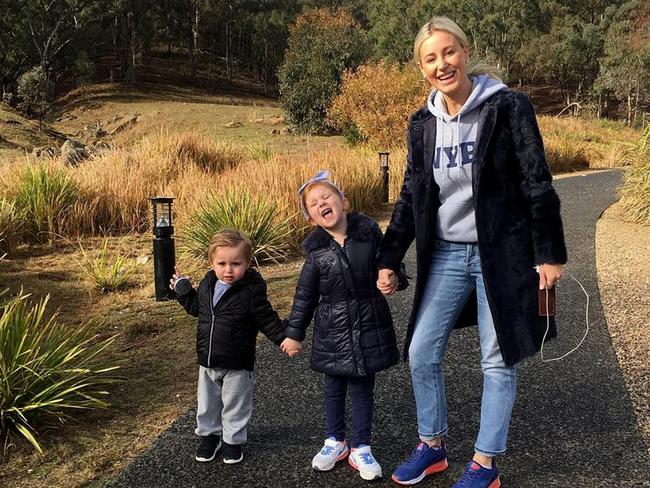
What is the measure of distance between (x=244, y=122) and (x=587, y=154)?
17.1 m

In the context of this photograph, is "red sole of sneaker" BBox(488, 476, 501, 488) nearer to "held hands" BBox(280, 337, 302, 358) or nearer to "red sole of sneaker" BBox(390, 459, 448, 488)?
"red sole of sneaker" BBox(390, 459, 448, 488)

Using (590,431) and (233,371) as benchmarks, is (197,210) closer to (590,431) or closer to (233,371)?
(233,371)

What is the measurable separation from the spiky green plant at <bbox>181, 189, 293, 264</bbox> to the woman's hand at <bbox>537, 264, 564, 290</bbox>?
4841mm

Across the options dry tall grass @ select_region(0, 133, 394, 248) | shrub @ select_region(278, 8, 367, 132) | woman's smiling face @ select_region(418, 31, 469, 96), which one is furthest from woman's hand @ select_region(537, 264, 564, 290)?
shrub @ select_region(278, 8, 367, 132)

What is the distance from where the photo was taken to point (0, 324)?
10.6 ft

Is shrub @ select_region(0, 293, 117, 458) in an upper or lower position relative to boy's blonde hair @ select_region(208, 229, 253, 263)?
lower

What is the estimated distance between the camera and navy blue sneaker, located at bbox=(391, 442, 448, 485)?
2.45 meters

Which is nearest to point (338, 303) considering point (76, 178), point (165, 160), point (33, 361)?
point (33, 361)

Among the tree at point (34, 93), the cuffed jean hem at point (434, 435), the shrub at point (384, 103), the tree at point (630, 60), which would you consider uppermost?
the tree at point (630, 60)

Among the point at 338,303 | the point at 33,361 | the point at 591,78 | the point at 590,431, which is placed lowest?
the point at 590,431

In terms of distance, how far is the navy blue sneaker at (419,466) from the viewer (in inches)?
96.3

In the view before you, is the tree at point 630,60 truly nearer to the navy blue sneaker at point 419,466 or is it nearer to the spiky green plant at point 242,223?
the spiky green plant at point 242,223

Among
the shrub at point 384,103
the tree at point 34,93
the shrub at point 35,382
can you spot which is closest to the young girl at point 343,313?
the shrub at point 35,382

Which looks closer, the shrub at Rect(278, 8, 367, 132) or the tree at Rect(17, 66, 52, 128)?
the shrub at Rect(278, 8, 367, 132)
